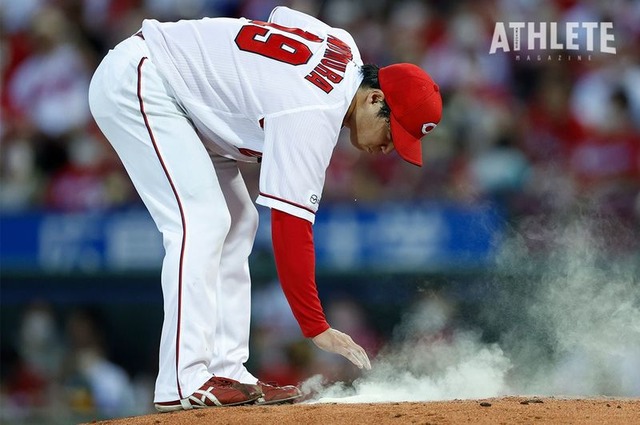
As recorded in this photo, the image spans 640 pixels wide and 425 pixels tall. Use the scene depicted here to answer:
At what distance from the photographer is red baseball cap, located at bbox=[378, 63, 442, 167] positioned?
4.52 m

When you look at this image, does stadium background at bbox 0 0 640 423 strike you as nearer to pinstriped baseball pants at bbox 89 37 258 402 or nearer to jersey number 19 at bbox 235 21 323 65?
pinstriped baseball pants at bbox 89 37 258 402

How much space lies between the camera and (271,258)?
8352 millimetres

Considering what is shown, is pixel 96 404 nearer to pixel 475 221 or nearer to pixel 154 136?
pixel 475 221

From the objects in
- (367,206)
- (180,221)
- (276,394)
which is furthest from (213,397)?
(367,206)

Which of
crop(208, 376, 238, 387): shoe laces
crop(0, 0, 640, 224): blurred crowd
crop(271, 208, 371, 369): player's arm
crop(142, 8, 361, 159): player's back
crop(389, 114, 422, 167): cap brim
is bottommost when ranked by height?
crop(208, 376, 238, 387): shoe laces

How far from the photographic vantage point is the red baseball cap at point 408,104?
178 inches

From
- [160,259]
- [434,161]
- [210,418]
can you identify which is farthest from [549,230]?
[210,418]

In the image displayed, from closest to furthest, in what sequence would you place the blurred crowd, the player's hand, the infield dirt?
the infield dirt
the player's hand
the blurred crowd

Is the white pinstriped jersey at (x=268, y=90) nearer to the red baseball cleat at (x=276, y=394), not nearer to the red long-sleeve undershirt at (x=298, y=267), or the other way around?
the red long-sleeve undershirt at (x=298, y=267)

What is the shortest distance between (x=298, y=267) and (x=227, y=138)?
2.39 ft

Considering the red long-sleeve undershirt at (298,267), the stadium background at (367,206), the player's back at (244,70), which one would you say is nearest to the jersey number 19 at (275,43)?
the player's back at (244,70)

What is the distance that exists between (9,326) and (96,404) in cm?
155

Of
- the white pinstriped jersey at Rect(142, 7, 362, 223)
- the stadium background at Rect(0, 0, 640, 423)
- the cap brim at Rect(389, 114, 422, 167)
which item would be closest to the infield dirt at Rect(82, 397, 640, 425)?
the white pinstriped jersey at Rect(142, 7, 362, 223)

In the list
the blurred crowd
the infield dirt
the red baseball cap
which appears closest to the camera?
the infield dirt
